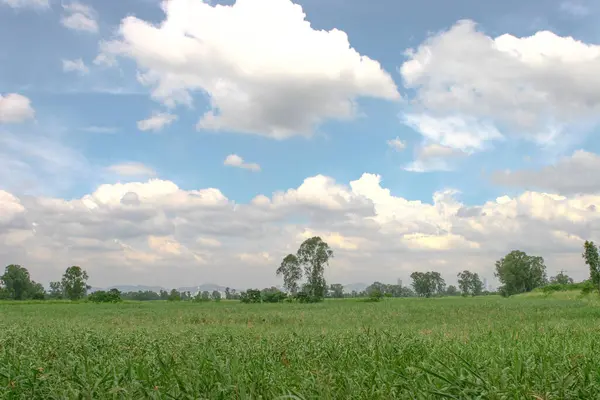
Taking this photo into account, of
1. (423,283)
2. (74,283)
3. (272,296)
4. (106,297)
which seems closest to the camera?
(272,296)

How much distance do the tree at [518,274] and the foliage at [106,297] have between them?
337 ft

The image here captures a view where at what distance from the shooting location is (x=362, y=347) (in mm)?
6855

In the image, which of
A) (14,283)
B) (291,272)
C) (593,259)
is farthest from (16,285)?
(593,259)

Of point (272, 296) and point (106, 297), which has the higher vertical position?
point (106, 297)

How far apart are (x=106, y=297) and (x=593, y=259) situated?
2738 inches

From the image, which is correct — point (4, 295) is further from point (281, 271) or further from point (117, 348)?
point (117, 348)

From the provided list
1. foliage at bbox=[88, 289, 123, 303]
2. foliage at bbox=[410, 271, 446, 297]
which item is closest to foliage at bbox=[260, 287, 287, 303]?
foliage at bbox=[88, 289, 123, 303]

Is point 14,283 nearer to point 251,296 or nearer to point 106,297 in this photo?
point 106,297

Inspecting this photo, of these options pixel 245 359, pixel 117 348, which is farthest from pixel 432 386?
pixel 117 348

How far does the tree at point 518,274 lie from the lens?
416ft

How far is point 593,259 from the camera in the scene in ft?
190

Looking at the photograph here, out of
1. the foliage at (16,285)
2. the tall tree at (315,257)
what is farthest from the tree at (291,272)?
the foliage at (16,285)

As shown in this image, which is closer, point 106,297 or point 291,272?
point 106,297

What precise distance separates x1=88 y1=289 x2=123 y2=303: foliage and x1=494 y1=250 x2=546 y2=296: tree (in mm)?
102708
